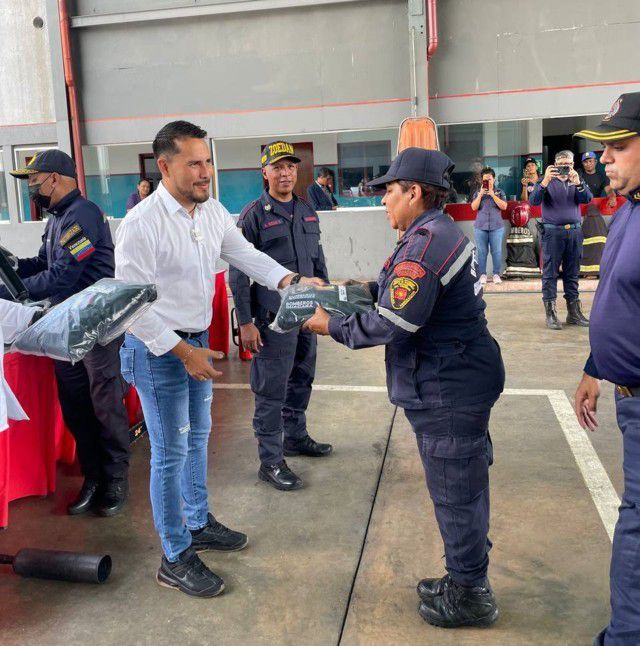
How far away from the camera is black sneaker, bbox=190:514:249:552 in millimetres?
3217

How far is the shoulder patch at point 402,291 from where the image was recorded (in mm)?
2369

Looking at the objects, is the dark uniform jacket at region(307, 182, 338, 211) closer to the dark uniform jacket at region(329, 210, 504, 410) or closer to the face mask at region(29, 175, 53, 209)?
the face mask at region(29, 175, 53, 209)

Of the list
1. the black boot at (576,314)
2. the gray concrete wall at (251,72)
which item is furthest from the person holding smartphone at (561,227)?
the gray concrete wall at (251,72)

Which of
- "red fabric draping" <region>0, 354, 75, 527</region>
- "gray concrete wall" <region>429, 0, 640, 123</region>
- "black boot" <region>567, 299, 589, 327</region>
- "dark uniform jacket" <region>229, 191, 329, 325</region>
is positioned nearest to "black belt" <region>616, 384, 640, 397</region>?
"dark uniform jacket" <region>229, 191, 329, 325</region>

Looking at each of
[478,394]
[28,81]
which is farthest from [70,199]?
[28,81]

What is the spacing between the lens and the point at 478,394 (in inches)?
99.7

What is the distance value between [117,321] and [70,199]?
1459 mm

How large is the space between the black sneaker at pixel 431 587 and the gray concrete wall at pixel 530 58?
904cm

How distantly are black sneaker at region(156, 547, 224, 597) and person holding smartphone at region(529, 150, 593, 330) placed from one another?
5.67m

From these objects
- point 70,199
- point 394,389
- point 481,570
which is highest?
point 70,199

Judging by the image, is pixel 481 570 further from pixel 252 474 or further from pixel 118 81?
pixel 118 81

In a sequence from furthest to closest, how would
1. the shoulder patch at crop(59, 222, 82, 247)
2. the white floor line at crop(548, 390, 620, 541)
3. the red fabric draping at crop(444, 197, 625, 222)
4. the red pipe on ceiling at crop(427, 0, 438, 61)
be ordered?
the red fabric draping at crop(444, 197, 625, 222) → the red pipe on ceiling at crop(427, 0, 438, 61) → the shoulder patch at crop(59, 222, 82, 247) → the white floor line at crop(548, 390, 620, 541)

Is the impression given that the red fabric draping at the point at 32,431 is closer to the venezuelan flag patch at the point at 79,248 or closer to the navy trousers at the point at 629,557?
the venezuelan flag patch at the point at 79,248

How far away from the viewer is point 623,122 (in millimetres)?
2182
